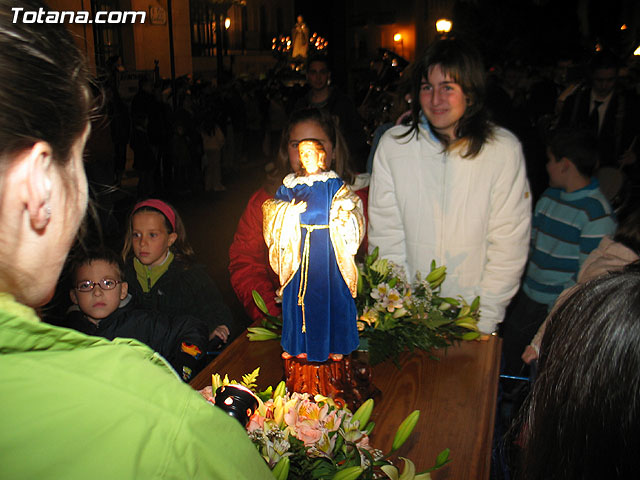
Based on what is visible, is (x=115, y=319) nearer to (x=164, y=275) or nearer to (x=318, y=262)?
(x=164, y=275)

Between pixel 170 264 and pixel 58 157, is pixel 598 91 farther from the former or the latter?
pixel 58 157

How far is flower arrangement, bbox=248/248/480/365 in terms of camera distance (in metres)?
2.16

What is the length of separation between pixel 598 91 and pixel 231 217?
5035 millimetres

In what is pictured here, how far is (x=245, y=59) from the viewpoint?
23.7 meters

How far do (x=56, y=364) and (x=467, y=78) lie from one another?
2.46 metres

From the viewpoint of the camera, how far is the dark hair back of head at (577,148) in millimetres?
3432

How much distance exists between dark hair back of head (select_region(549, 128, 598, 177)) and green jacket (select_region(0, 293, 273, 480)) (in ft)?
10.8

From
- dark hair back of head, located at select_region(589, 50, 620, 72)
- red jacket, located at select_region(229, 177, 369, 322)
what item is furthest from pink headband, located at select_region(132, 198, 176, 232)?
dark hair back of head, located at select_region(589, 50, 620, 72)

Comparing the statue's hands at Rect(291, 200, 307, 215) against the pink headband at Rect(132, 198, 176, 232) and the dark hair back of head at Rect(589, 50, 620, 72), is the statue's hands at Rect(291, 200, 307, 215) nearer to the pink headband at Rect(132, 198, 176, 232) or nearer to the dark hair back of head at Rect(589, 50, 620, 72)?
the pink headband at Rect(132, 198, 176, 232)

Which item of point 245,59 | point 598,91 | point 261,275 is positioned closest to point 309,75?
point 598,91

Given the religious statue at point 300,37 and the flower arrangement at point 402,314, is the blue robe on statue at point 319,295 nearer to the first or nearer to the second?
the flower arrangement at point 402,314

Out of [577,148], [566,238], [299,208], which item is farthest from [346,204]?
[577,148]

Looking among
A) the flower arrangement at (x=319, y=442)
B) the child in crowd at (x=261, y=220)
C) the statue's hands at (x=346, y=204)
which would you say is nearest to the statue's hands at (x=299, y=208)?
the statue's hands at (x=346, y=204)

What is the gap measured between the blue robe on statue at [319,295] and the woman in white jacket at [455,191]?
2.87ft
